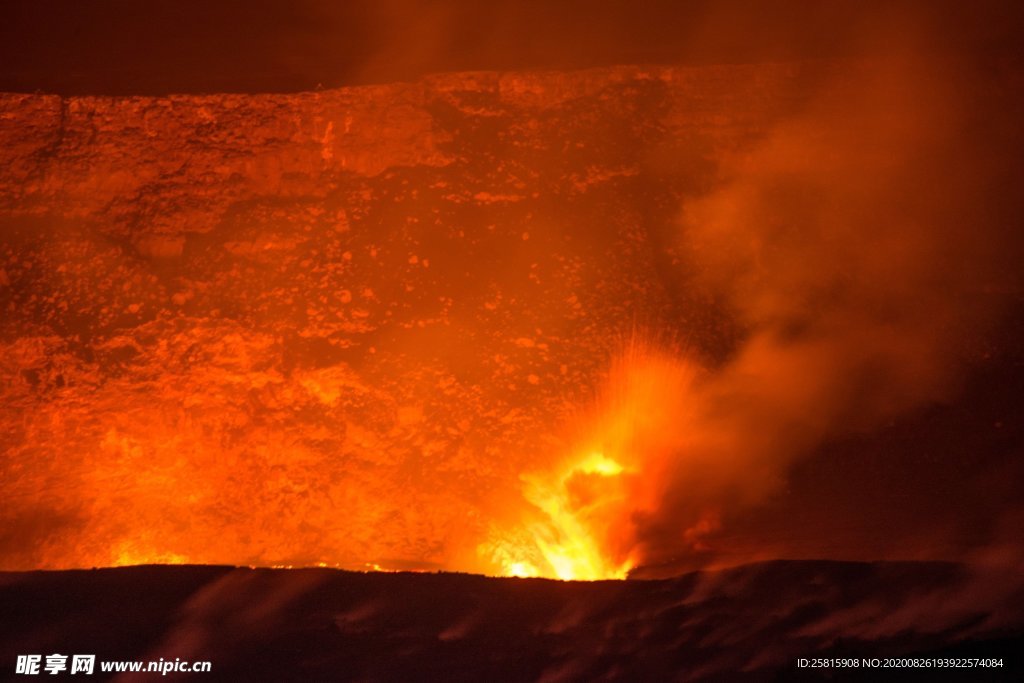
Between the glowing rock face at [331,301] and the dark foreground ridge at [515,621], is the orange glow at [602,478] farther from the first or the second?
the dark foreground ridge at [515,621]

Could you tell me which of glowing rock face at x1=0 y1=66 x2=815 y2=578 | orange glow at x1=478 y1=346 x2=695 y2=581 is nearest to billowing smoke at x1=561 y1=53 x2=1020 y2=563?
orange glow at x1=478 y1=346 x2=695 y2=581

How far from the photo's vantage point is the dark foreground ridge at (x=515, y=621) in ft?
10.9

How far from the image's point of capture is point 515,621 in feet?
11.9

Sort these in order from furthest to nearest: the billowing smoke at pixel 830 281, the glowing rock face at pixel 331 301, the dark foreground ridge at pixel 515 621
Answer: the glowing rock face at pixel 331 301, the billowing smoke at pixel 830 281, the dark foreground ridge at pixel 515 621

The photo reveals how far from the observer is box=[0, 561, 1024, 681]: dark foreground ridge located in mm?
3309

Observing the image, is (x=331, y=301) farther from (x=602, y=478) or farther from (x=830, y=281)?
(x=830, y=281)

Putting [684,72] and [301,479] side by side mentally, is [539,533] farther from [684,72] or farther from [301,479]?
[684,72]

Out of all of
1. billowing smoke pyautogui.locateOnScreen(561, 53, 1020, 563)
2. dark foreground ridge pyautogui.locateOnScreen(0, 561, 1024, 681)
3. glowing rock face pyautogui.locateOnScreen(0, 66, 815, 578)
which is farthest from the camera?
glowing rock face pyautogui.locateOnScreen(0, 66, 815, 578)

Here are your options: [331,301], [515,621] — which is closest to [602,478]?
[515,621]

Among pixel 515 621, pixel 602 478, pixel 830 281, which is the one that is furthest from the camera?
pixel 830 281

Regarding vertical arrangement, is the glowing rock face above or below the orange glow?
above

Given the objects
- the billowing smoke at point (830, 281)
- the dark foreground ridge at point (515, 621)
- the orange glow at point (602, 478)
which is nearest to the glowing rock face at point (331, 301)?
the orange glow at point (602, 478)

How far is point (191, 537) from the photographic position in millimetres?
5754

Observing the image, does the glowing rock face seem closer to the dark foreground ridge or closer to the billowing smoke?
the billowing smoke
